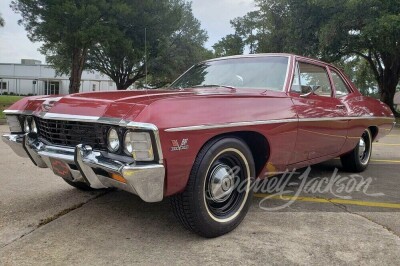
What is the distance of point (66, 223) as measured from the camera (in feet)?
11.3

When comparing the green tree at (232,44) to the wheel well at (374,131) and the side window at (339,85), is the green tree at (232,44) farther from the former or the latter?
the side window at (339,85)

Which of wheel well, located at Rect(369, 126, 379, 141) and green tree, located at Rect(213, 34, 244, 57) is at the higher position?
green tree, located at Rect(213, 34, 244, 57)

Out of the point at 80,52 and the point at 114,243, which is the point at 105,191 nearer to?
the point at 114,243

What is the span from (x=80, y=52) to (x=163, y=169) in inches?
906

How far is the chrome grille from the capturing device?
289cm

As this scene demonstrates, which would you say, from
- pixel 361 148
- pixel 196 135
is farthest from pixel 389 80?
pixel 196 135

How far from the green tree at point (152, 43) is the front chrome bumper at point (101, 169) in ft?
11.0

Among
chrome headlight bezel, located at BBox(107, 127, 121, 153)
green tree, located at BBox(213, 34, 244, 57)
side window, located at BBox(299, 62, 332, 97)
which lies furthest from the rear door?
green tree, located at BBox(213, 34, 244, 57)

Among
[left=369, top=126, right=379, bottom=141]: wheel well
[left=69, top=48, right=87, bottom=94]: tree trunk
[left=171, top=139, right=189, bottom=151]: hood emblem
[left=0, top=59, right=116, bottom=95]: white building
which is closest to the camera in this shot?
A: [left=171, top=139, right=189, bottom=151]: hood emblem

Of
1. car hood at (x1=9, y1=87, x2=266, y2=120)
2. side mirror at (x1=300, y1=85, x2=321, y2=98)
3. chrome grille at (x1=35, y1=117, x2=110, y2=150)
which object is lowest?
chrome grille at (x1=35, y1=117, x2=110, y2=150)

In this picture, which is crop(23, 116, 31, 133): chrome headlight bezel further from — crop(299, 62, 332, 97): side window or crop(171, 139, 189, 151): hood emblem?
crop(299, 62, 332, 97): side window

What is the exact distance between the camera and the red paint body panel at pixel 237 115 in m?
2.73

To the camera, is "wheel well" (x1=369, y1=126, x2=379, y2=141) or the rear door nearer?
the rear door

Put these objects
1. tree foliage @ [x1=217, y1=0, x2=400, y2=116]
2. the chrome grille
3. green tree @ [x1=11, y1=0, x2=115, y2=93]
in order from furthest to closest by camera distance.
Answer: green tree @ [x1=11, y1=0, x2=115, y2=93] < tree foliage @ [x1=217, y1=0, x2=400, y2=116] < the chrome grille
